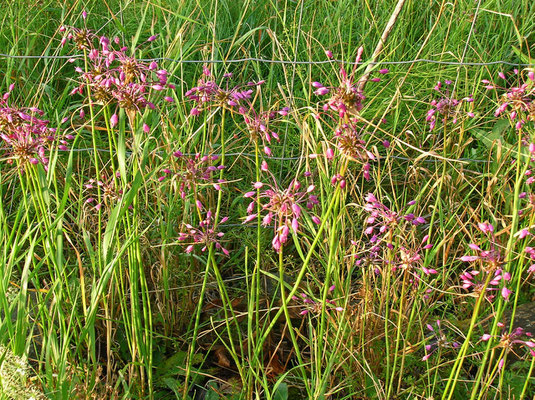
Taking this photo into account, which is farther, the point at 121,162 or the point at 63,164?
the point at 63,164

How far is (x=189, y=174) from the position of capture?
173 cm

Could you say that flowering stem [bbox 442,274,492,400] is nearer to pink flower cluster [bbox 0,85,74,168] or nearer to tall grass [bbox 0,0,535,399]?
tall grass [bbox 0,0,535,399]

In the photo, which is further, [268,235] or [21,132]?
[268,235]

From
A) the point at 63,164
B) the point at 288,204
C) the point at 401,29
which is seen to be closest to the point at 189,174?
the point at 288,204

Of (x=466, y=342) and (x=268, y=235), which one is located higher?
(x=466, y=342)

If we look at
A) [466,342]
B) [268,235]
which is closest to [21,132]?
[466,342]

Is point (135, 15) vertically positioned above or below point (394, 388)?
above

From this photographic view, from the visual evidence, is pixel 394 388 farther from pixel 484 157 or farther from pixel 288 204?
pixel 484 157

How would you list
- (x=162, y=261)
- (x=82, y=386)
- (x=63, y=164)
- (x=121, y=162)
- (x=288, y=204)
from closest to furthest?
(x=288, y=204) → (x=121, y=162) → (x=82, y=386) → (x=162, y=261) → (x=63, y=164)

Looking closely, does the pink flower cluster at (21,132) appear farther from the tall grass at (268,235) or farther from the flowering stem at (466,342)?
the flowering stem at (466,342)

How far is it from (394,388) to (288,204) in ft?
3.25

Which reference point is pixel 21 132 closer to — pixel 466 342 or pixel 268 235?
pixel 466 342

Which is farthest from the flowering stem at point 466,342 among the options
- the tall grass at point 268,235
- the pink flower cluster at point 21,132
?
the pink flower cluster at point 21,132

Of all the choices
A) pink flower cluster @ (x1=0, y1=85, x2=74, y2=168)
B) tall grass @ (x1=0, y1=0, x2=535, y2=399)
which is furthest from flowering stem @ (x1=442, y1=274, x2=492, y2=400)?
pink flower cluster @ (x1=0, y1=85, x2=74, y2=168)
